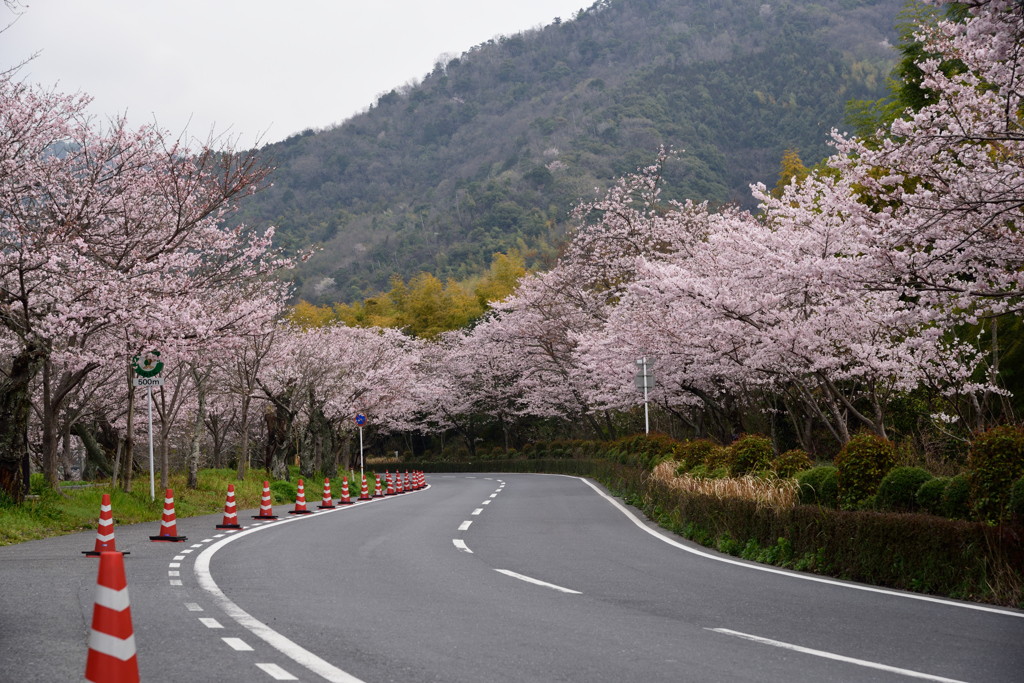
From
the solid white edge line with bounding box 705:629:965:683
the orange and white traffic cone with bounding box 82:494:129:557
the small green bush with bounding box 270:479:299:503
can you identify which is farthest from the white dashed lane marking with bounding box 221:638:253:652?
the small green bush with bounding box 270:479:299:503

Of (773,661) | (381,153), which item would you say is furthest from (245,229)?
(381,153)

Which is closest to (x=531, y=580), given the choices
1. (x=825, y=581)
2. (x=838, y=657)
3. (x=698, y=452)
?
(x=825, y=581)

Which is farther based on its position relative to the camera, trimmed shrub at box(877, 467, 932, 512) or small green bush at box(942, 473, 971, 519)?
trimmed shrub at box(877, 467, 932, 512)

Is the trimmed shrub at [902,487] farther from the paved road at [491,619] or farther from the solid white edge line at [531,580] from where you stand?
the solid white edge line at [531,580]

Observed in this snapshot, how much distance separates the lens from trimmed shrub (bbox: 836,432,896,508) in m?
11.8

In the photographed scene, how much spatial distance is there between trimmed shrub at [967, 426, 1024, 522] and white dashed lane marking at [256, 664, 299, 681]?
23.4ft

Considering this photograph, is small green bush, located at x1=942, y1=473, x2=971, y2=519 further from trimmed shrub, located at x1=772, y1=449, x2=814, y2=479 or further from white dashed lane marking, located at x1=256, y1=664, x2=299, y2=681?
white dashed lane marking, located at x1=256, y1=664, x2=299, y2=681

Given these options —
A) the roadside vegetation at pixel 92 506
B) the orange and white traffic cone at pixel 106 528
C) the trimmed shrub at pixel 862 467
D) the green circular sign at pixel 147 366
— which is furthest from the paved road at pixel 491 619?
the green circular sign at pixel 147 366

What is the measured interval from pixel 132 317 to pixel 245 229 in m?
5.27

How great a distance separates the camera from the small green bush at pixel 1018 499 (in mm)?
8664

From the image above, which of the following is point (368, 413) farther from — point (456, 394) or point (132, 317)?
point (132, 317)

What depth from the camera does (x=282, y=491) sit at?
3005 cm

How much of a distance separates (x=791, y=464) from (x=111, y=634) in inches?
489

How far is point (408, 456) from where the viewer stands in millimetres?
76625
